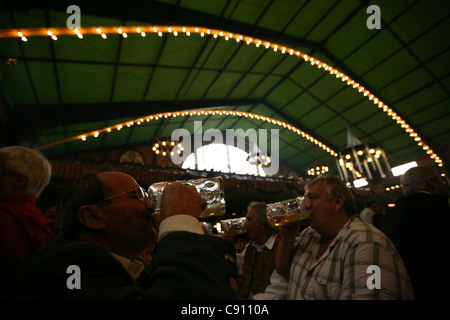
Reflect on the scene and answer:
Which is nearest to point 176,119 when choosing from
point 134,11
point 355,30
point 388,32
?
point 134,11

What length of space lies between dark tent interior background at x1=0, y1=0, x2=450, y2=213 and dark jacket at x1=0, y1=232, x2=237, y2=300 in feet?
11.8

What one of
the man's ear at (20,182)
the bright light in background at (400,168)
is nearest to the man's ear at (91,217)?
the man's ear at (20,182)

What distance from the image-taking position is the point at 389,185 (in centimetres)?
1132

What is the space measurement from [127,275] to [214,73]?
756cm

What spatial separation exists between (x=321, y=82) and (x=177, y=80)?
5.20 metres

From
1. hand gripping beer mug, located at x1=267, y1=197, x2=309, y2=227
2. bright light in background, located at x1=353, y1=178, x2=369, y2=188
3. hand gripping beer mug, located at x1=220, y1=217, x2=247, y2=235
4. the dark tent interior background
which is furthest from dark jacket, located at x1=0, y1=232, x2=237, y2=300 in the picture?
bright light in background, located at x1=353, y1=178, x2=369, y2=188

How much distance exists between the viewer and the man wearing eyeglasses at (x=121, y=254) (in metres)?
0.51

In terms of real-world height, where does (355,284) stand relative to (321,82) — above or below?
below

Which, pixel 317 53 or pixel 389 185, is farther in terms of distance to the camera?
pixel 389 185

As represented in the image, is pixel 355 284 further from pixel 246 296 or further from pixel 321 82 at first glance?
pixel 321 82

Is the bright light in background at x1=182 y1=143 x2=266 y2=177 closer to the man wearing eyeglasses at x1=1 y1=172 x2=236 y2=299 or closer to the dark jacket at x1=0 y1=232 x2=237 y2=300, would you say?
the man wearing eyeglasses at x1=1 y1=172 x2=236 y2=299

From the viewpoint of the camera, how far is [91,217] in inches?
30.7

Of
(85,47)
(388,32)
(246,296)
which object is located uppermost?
(388,32)
